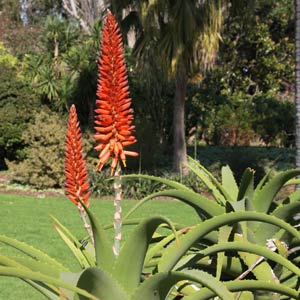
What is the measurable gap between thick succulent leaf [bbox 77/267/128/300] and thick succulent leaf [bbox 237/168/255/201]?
88 centimetres

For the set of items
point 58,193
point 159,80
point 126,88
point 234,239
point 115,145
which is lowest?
point 58,193

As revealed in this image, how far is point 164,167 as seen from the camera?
1834 centimetres

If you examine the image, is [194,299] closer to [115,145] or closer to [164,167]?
[115,145]

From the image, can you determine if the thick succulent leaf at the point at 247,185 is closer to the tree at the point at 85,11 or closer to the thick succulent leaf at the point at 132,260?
the thick succulent leaf at the point at 132,260

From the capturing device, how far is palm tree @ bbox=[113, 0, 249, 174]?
50.2 feet

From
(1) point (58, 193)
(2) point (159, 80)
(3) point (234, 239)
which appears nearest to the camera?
(3) point (234, 239)

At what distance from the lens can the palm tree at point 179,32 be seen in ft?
50.2

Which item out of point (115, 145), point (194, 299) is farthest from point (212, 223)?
point (115, 145)

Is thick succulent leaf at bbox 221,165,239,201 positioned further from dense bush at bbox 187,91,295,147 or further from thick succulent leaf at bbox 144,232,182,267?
dense bush at bbox 187,91,295,147

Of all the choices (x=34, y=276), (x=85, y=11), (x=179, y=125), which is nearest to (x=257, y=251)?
(x=34, y=276)

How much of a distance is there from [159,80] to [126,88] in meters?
16.4

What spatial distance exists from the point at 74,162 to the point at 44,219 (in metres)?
9.95

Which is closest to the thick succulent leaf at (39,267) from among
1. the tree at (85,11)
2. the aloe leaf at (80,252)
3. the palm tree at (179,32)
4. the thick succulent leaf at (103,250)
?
the thick succulent leaf at (103,250)

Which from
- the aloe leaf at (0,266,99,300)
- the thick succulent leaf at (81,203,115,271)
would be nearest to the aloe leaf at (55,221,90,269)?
the thick succulent leaf at (81,203,115,271)
